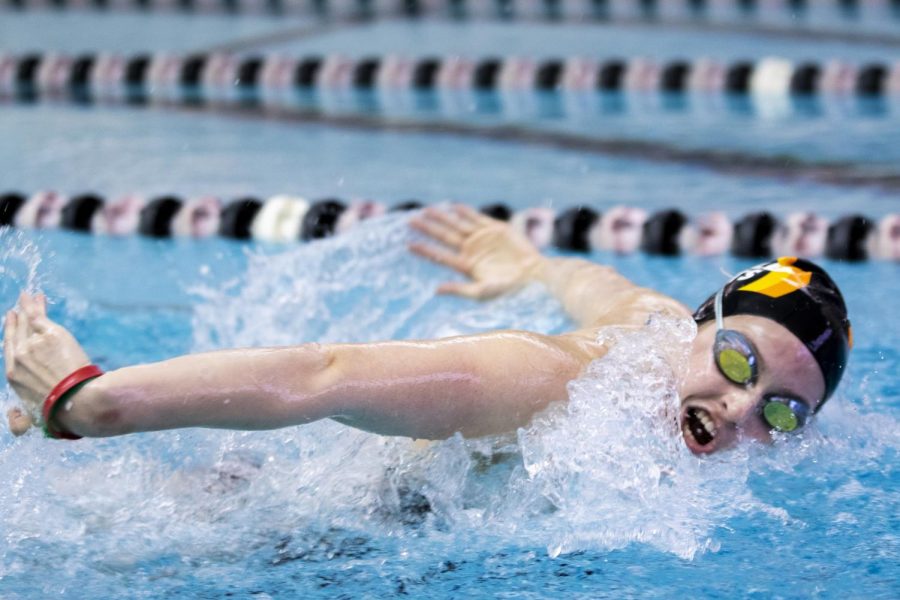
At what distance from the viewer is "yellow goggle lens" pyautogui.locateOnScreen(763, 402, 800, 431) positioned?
2.08m

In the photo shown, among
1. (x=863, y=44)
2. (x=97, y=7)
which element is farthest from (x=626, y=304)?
(x=97, y=7)

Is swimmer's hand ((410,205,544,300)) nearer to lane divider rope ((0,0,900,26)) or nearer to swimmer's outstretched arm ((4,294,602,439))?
swimmer's outstretched arm ((4,294,602,439))

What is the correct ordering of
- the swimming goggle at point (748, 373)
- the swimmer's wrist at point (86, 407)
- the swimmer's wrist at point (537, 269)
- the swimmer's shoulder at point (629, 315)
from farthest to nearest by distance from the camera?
1. the swimmer's wrist at point (537, 269)
2. the swimmer's shoulder at point (629, 315)
3. the swimming goggle at point (748, 373)
4. the swimmer's wrist at point (86, 407)

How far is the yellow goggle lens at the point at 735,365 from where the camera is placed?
207 centimetres

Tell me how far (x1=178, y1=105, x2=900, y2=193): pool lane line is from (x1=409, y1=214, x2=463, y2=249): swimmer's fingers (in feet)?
6.37

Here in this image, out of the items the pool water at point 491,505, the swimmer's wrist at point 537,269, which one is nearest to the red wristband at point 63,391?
the pool water at point 491,505

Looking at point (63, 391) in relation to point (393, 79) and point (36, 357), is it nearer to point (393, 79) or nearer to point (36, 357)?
point (36, 357)

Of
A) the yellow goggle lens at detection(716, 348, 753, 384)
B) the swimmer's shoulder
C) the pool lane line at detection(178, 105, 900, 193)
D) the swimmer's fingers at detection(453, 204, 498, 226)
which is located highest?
the yellow goggle lens at detection(716, 348, 753, 384)

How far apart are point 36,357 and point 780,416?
3.65 ft

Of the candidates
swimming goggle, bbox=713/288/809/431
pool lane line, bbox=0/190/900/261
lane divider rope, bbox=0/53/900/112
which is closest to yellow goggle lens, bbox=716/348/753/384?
swimming goggle, bbox=713/288/809/431

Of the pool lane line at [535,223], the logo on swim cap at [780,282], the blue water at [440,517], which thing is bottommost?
the pool lane line at [535,223]

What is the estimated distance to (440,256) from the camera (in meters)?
3.24

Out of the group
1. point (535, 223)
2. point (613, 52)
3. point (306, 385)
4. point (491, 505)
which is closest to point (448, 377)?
point (306, 385)

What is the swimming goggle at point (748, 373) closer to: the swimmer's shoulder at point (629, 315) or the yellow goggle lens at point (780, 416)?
the yellow goggle lens at point (780, 416)
